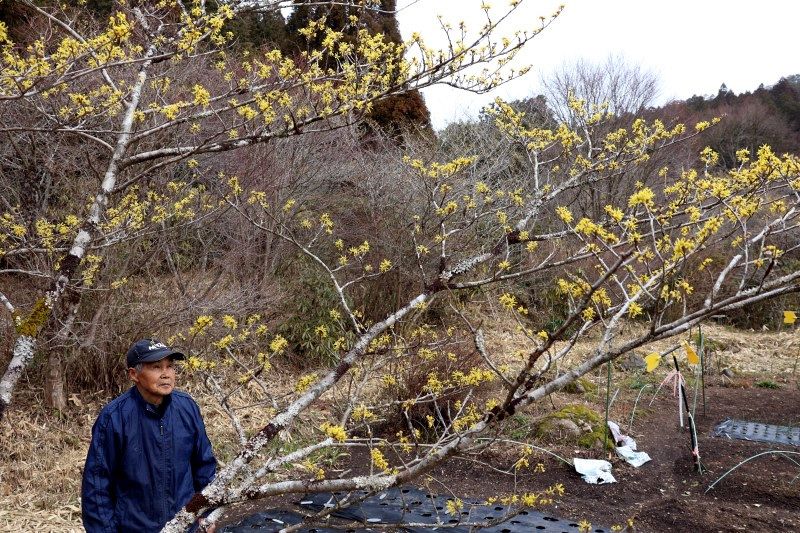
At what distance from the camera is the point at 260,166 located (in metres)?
7.40

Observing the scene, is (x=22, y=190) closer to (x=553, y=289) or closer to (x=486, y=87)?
(x=486, y=87)

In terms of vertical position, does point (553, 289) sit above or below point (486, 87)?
below

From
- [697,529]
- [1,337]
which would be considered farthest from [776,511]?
[1,337]

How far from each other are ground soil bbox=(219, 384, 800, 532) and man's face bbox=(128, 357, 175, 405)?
197 cm

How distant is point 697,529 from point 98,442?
11.8 feet

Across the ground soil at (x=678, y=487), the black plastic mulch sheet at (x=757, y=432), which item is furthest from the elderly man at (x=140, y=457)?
the black plastic mulch sheet at (x=757, y=432)

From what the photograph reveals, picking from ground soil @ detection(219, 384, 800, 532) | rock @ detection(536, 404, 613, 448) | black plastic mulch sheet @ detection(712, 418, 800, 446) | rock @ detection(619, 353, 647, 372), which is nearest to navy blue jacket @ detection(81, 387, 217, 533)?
ground soil @ detection(219, 384, 800, 532)

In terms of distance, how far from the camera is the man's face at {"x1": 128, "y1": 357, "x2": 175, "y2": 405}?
2.46m

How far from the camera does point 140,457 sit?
2432 mm

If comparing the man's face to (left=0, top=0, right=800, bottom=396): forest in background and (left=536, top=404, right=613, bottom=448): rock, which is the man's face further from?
(left=536, top=404, right=613, bottom=448): rock

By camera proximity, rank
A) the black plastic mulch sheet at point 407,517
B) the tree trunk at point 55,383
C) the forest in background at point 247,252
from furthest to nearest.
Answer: the forest in background at point 247,252 → the tree trunk at point 55,383 → the black plastic mulch sheet at point 407,517

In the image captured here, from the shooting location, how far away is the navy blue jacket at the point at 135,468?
7.75 feet

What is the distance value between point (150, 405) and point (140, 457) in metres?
0.20

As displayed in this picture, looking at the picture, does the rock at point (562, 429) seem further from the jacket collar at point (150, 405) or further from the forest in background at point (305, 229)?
the jacket collar at point (150, 405)
